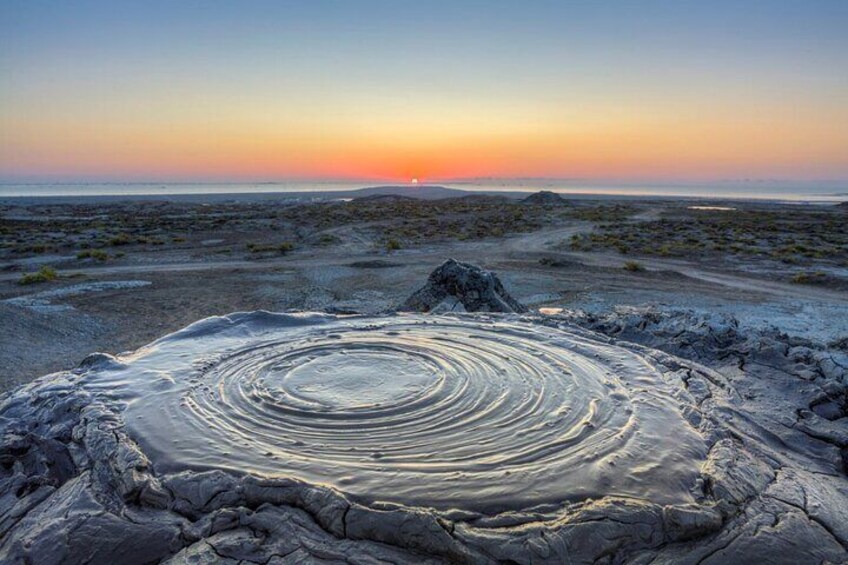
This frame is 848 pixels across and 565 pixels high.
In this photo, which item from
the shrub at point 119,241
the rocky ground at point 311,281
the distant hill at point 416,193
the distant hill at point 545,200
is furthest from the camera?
the distant hill at point 416,193

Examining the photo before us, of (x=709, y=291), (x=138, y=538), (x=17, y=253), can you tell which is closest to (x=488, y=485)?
(x=138, y=538)

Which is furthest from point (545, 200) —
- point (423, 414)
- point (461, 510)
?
point (461, 510)

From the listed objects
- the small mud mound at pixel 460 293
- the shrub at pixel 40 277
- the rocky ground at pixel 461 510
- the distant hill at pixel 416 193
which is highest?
the distant hill at pixel 416 193

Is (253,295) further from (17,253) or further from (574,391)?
(17,253)

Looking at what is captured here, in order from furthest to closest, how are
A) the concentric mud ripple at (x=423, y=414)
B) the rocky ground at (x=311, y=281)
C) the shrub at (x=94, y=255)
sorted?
the shrub at (x=94, y=255)
the rocky ground at (x=311, y=281)
the concentric mud ripple at (x=423, y=414)

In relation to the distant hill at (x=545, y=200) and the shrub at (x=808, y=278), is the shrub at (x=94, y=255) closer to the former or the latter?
the shrub at (x=808, y=278)

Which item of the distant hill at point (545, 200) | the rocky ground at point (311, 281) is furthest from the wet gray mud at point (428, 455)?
the distant hill at point (545, 200)

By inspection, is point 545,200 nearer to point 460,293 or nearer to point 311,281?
point 311,281
